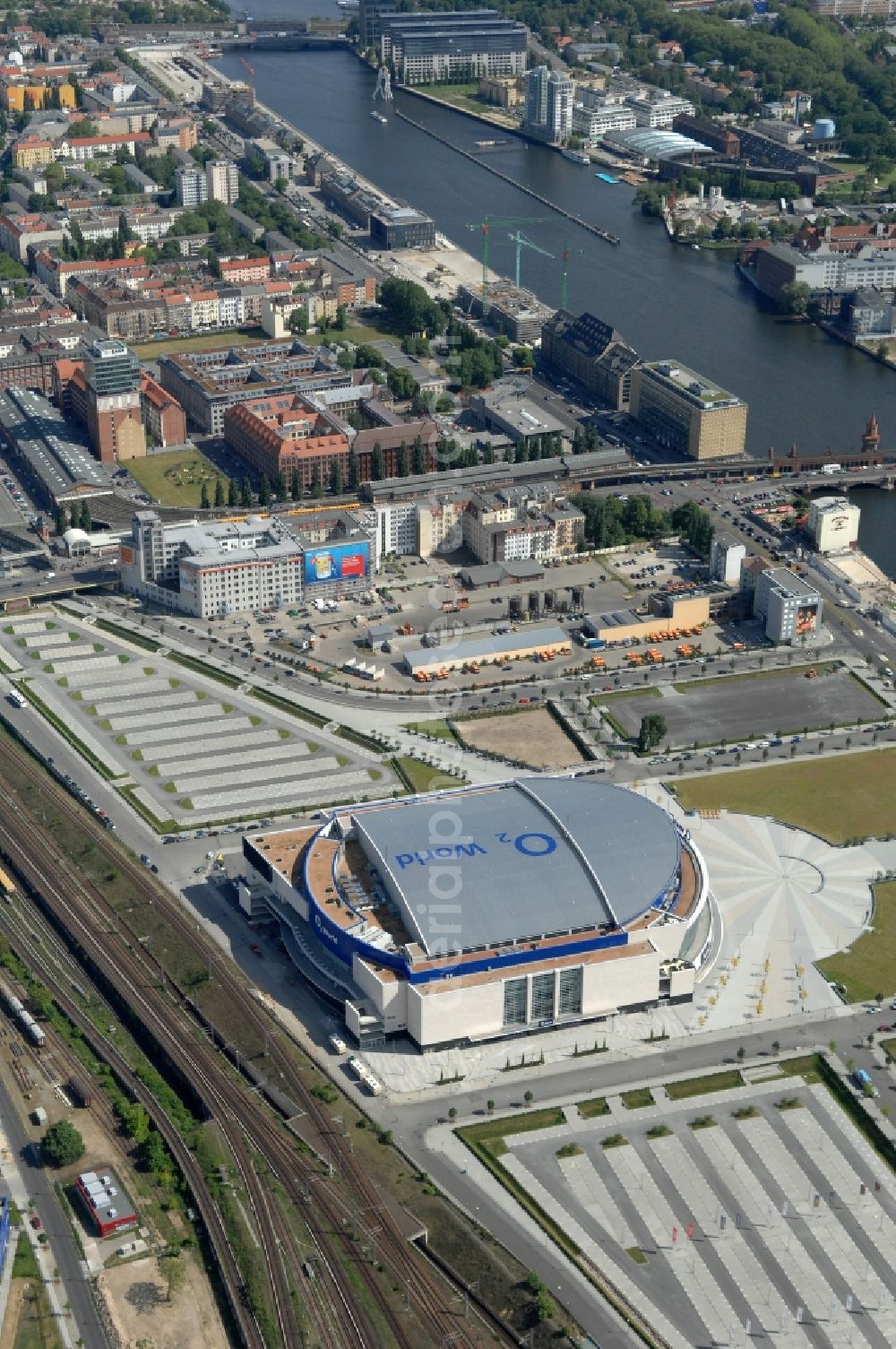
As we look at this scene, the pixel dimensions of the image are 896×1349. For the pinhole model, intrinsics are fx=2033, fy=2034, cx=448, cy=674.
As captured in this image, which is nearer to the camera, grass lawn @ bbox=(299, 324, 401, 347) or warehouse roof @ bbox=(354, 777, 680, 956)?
warehouse roof @ bbox=(354, 777, 680, 956)

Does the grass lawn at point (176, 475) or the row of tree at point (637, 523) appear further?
the grass lawn at point (176, 475)

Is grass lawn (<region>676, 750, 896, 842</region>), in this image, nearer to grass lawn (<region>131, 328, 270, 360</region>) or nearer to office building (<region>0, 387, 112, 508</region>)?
office building (<region>0, 387, 112, 508</region>)

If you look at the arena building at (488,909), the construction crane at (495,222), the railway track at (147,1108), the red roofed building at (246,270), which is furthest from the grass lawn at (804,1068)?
the construction crane at (495,222)

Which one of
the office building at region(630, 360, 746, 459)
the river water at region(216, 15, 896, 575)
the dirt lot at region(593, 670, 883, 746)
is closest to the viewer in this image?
the dirt lot at region(593, 670, 883, 746)

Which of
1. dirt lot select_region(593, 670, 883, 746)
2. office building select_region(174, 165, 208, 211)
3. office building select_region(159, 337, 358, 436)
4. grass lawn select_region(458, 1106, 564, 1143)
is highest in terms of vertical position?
office building select_region(174, 165, 208, 211)

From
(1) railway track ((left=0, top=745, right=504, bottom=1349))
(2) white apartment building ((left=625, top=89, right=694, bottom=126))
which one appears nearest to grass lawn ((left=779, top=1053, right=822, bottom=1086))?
(1) railway track ((left=0, top=745, right=504, bottom=1349))

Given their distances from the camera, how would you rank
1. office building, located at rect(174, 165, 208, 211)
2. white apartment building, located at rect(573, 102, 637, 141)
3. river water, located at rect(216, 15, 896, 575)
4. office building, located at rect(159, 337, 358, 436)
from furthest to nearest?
white apartment building, located at rect(573, 102, 637, 141) → office building, located at rect(174, 165, 208, 211) → river water, located at rect(216, 15, 896, 575) → office building, located at rect(159, 337, 358, 436)

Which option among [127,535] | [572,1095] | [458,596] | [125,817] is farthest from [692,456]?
[572,1095]

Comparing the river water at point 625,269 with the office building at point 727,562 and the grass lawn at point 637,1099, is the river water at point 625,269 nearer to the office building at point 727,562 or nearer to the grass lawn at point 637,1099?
the office building at point 727,562
